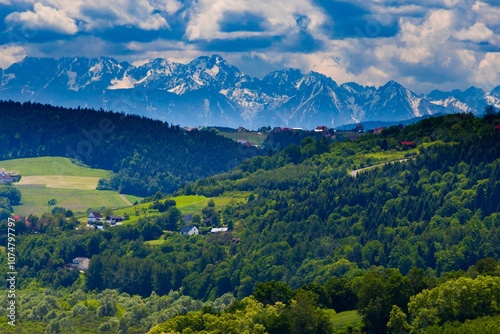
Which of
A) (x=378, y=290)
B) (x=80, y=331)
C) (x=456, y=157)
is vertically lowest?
(x=80, y=331)

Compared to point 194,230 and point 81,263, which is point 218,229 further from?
point 81,263

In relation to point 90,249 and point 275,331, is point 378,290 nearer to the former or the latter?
point 275,331

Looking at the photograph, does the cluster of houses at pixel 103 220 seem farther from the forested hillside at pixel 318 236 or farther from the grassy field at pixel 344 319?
the grassy field at pixel 344 319

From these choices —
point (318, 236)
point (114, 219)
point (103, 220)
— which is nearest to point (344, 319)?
point (318, 236)

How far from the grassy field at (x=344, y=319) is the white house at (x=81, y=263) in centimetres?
8463

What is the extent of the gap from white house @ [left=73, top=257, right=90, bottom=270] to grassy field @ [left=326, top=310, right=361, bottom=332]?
84628 millimetres

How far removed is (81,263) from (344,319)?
90.9 m

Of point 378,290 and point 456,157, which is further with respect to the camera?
point 456,157

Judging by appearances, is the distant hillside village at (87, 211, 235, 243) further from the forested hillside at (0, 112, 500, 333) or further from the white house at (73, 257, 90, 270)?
the white house at (73, 257, 90, 270)

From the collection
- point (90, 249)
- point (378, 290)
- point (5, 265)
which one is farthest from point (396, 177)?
point (378, 290)

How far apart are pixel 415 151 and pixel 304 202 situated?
29344 millimetres

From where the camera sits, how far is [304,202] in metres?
176

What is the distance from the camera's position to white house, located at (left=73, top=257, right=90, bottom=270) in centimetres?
17238

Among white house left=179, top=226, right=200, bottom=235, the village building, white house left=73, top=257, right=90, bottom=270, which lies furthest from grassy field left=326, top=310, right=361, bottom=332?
the village building
